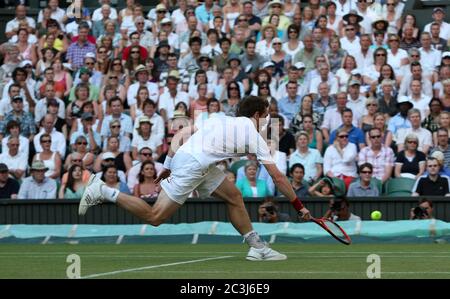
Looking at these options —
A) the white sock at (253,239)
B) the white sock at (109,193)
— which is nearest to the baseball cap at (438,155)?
the white sock at (253,239)

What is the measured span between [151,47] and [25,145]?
355 cm

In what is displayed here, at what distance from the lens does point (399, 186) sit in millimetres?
19438

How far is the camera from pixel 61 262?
14.0 meters

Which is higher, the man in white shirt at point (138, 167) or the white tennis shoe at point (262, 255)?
the man in white shirt at point (138, 167)

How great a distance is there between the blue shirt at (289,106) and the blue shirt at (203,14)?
348 cm

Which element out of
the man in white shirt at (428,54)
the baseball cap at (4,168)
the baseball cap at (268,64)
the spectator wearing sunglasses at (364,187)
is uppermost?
the man in white shirt at (428,54)

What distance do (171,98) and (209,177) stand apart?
8.61 m

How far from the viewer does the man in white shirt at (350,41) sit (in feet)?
73.3

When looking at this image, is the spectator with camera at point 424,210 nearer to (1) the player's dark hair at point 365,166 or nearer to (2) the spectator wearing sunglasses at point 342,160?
(1) the player's dark hair at point 365,166

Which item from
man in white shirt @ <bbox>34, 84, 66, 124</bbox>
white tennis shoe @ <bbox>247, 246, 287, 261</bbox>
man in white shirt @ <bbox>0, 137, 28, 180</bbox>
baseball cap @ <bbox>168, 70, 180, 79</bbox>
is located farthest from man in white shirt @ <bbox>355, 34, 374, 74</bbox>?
white tennis shoe @ <bbox>247, 246, 287, 261</bbox>

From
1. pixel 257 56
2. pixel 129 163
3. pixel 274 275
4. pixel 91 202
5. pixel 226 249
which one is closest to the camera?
pixel 274 275

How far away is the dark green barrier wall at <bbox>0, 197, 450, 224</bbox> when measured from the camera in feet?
61.2

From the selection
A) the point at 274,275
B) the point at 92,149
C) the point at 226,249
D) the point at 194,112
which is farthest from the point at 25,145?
the point at 274,275

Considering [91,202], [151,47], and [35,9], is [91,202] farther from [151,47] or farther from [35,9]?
[35,9]
